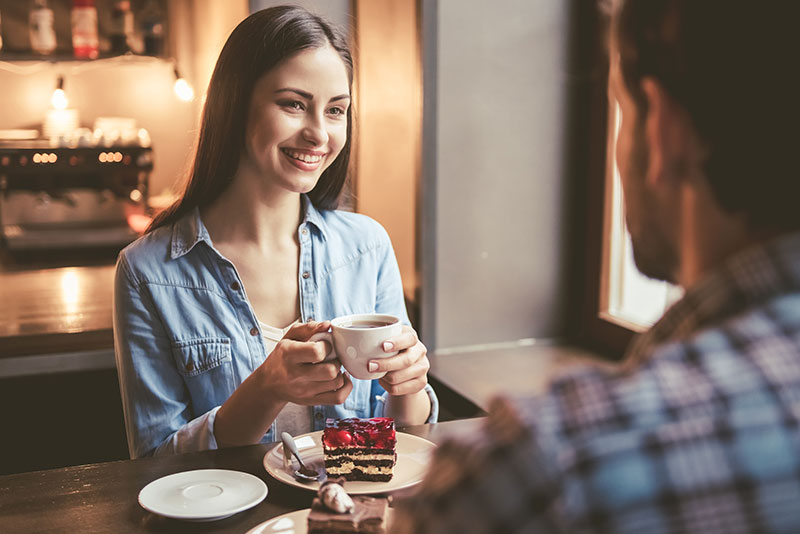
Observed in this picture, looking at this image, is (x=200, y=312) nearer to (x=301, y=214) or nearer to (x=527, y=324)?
(x=301, y=214)

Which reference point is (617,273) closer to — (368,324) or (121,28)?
(368,324)

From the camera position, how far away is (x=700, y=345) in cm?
48

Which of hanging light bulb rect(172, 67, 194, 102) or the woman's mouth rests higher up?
hanging light bulb rect(172, 67, 194, 102)

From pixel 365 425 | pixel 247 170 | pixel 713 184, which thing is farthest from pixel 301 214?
pixel 713 184

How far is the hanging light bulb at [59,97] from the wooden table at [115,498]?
125 inches

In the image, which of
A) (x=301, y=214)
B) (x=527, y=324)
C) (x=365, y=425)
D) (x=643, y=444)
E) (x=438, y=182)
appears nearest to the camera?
(x=643, y=444)

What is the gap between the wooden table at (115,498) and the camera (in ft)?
3.48

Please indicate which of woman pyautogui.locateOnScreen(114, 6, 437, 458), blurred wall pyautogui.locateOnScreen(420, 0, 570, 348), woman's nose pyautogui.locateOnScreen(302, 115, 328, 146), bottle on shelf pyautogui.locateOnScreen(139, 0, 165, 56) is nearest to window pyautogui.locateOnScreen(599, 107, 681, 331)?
blurred wall pyautogui.locateOnScreen(420, 0, 570, 348)

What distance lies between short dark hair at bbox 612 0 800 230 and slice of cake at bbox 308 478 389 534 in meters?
0.64

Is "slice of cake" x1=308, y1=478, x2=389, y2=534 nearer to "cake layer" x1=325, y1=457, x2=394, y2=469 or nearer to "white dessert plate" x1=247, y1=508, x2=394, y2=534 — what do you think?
"white dessert plate" x1=247, y1=508, x2=394, y2=534

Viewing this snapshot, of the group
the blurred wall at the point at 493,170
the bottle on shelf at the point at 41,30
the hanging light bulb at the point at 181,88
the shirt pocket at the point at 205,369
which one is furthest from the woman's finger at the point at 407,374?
the bottle on shelf at the point at 41,30

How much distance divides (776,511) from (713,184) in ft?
0.66

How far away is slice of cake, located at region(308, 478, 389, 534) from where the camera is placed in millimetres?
987

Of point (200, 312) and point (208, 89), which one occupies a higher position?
point (208, 89)
